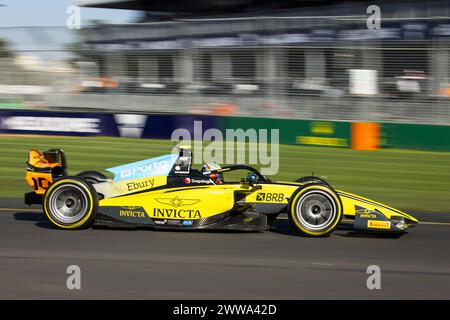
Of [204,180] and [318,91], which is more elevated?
[318,91]

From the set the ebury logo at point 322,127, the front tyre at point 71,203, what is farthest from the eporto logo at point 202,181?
the ebury logo at point 322,127

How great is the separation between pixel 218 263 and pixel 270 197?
151 cm

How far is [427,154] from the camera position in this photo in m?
16.7

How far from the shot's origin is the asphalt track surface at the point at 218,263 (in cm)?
548

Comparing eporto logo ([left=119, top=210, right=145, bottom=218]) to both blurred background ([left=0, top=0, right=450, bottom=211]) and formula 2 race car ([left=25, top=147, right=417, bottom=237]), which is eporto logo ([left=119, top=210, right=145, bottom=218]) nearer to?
formula 2 race car ([left=25, top=147, right=417, bottom=237])

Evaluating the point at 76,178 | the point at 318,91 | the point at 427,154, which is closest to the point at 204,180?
the point at 76,178

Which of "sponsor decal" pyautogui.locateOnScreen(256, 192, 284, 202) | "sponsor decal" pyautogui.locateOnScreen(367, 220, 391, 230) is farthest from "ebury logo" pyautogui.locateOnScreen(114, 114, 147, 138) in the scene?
"sponsor decal" pyautogui.locateOnScreen(367, 220, 391, 230)

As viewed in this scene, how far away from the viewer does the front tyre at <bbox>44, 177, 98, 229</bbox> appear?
299 inches

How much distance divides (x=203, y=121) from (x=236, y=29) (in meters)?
8.92

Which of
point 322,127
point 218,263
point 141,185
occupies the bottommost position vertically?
point 218,263

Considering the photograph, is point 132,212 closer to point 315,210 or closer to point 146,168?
point 146,168

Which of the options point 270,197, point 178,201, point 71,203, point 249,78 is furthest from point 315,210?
point 249,78

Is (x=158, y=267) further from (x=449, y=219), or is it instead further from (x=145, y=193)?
(x=449, y=219)

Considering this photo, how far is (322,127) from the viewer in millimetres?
17938
